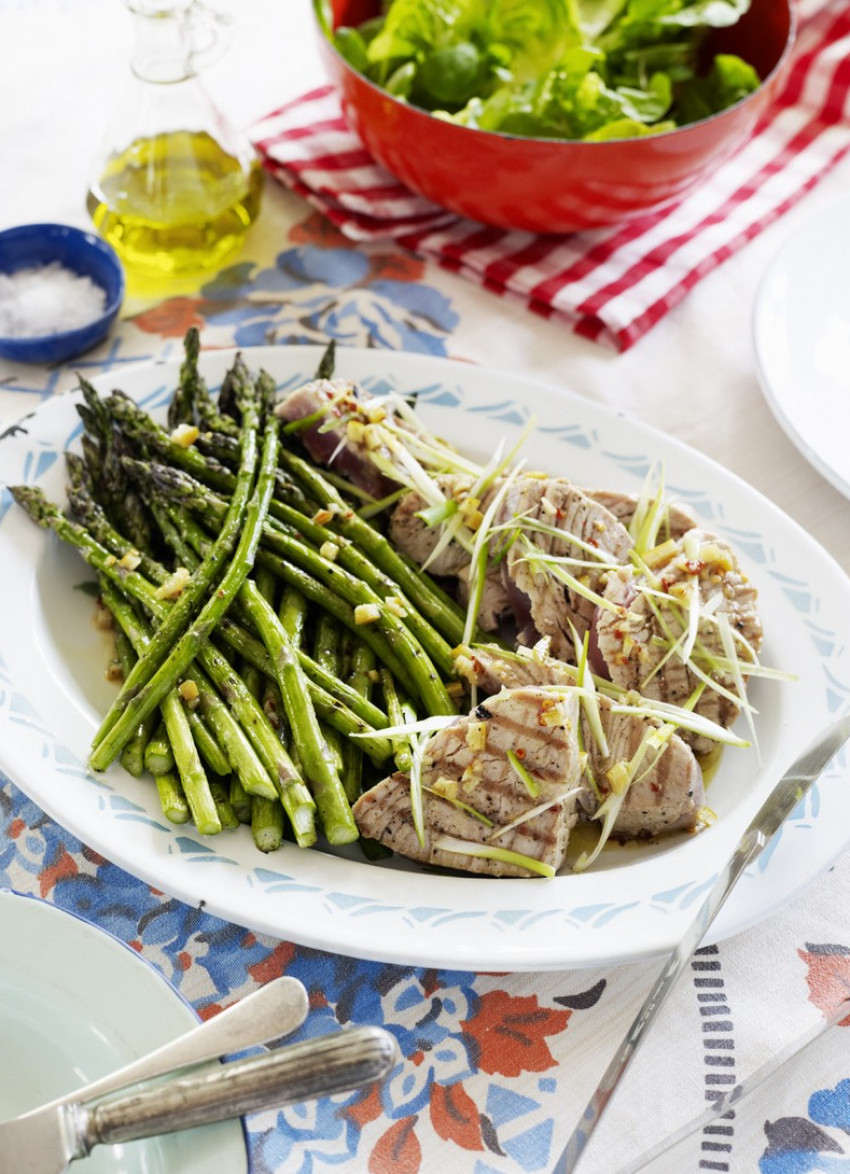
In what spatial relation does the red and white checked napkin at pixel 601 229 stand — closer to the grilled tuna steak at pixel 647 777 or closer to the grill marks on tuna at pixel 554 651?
the grill marks on tuna at pixel 554 651

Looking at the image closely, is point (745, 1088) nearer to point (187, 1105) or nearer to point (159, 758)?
point (187, 1105)

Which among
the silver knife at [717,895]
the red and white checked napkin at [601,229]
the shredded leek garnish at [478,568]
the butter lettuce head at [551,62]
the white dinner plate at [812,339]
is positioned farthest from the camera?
the red and white checked napkin at [601,229]

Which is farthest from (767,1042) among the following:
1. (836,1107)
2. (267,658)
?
(267,658)

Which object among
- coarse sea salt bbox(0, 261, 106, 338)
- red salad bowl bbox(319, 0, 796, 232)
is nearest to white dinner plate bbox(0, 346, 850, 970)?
coarse sea salt bbox(0, 261, 106, 338)

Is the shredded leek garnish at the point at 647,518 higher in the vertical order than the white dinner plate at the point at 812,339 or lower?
lower

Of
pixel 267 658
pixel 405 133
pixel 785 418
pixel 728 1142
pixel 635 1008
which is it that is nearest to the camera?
pixel 728 1142

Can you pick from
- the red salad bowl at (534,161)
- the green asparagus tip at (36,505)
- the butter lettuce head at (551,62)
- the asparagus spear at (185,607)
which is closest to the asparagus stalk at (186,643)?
the asparagus spear at (185,607)

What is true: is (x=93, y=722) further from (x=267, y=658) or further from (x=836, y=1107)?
(x=836, y=1107)
